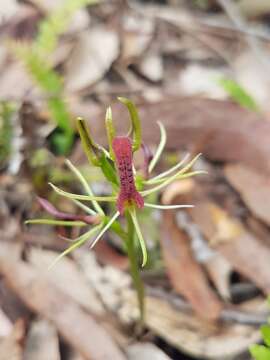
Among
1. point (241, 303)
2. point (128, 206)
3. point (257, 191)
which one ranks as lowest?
point (241, 303)

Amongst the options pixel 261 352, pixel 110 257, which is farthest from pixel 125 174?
pixel 110 257

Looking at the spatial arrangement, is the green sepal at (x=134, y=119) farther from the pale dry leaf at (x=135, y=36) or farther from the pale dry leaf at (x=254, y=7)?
the pale dry leaf at (x=254, y=7)

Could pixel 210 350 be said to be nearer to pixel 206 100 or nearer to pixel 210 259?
pixel 210 259

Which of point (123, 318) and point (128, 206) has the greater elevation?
point (128, 206)

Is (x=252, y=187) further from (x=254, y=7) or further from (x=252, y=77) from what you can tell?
(x=254, y=7)

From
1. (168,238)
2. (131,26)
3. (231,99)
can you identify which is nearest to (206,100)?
(231,99)

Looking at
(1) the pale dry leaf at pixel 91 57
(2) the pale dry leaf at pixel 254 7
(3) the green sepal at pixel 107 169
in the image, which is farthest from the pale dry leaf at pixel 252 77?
(3) the green sepal at pixel 107 169

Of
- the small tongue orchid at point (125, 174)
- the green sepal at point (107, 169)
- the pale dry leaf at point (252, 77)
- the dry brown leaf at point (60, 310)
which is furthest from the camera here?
the pale dry leaf at point (252, 77)
